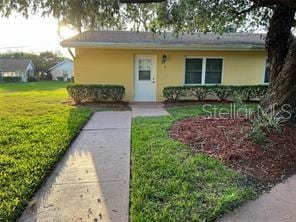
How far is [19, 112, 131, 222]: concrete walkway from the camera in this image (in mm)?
3271

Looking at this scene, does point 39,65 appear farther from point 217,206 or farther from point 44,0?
point 217,206

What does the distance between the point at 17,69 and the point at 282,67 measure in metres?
49.4

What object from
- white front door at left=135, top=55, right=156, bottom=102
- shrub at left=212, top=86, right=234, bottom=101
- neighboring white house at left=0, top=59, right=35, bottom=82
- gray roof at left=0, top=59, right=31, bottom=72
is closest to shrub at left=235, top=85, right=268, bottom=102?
shrub at left=212, top=86, right=234, bottom=101

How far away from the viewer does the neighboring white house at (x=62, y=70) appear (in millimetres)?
52156

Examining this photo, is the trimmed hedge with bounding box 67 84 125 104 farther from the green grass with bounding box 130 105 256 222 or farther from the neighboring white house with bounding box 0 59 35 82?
the neighboring white house with bounding box 0 59 35 82

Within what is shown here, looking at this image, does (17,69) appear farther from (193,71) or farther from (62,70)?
(193,71)

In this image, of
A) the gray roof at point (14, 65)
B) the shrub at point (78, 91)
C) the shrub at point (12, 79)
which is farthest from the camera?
the gray roof at point (14, 65)

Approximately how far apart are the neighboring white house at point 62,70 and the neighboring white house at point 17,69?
3.65 metres

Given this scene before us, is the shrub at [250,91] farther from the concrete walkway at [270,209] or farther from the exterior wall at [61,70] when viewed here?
the exterior wall at [61,70]

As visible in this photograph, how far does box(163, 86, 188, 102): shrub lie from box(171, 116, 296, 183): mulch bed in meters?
5.64

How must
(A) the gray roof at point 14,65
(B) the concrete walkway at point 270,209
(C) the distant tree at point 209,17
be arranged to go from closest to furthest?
(B) the concrete walkway at point 270,209 < (C) the distant tree at point 209,17 < (A) the gray roof at point 14,65

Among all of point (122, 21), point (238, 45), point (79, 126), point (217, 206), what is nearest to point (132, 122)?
point (79, 126)

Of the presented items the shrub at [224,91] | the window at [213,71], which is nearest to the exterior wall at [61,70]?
the window at [213,71]

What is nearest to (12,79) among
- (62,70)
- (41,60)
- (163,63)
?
(41,60)
